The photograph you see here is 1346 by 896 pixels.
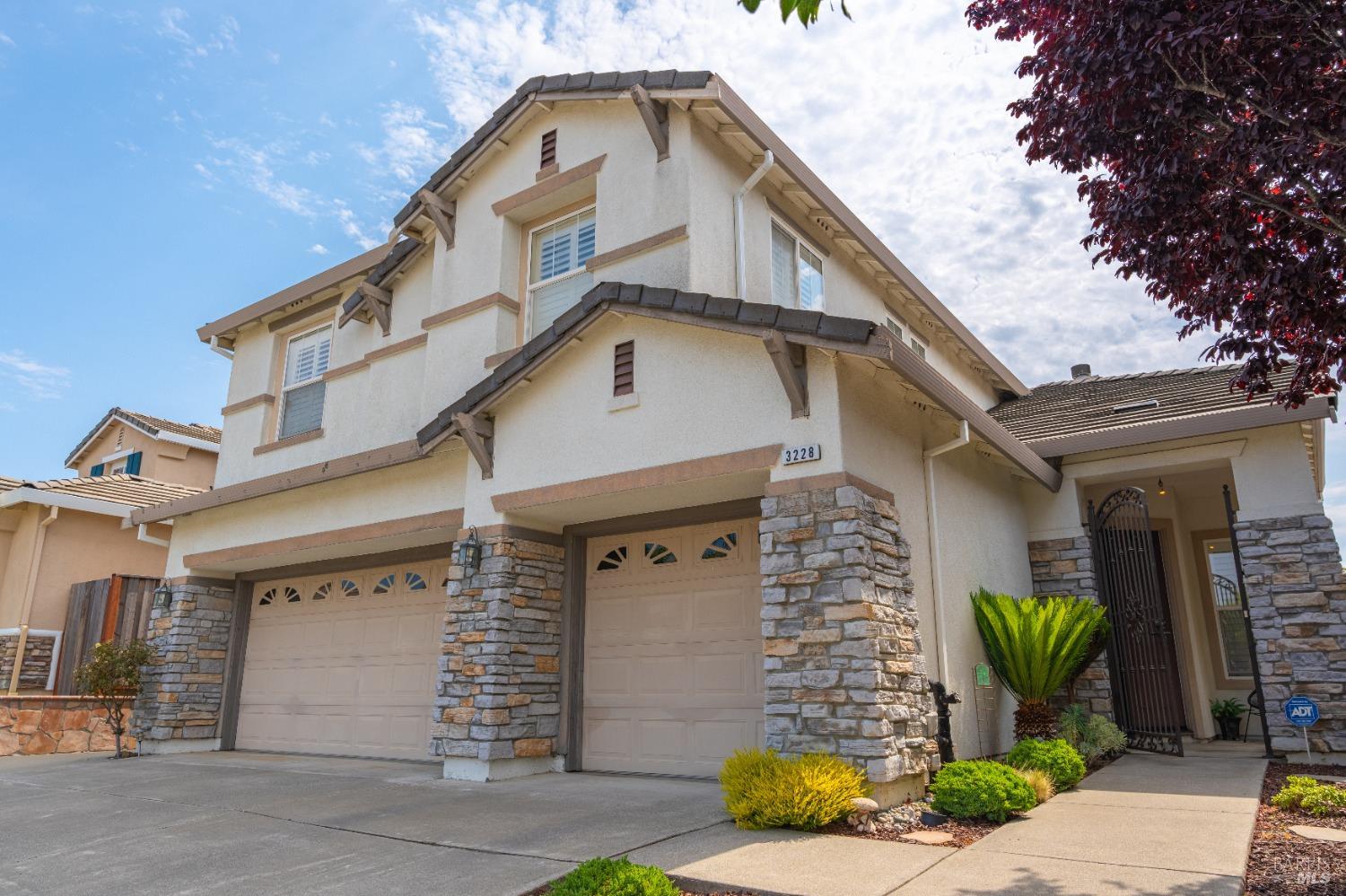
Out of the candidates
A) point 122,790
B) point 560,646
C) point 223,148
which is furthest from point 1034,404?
point 122,790

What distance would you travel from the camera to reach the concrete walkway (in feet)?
15.3

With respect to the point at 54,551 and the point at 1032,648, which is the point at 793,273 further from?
the point at 54,551

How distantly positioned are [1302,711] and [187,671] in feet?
45.1

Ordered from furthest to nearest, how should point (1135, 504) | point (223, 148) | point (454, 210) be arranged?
point (454, 210) < point (1135, 504) < point (223, 148)

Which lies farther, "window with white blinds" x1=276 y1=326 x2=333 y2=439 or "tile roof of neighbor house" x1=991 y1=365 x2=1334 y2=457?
"window with white blinds" x1=276 y1=326 x2=333 y2=439

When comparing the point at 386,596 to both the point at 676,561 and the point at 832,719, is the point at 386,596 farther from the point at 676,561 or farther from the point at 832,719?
the point at 832,719

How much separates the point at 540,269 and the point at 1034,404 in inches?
316

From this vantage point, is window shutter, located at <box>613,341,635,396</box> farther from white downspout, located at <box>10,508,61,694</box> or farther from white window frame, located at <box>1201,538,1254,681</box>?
white downspout, located at <box>10,508,61,694</box>

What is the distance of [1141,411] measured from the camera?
431 inches

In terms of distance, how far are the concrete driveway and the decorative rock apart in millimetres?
3811

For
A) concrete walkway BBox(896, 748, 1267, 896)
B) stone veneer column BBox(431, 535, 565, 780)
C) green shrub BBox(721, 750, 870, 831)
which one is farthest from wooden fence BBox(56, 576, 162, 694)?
concrete walkway BBox(896, 748, 1267, 896)

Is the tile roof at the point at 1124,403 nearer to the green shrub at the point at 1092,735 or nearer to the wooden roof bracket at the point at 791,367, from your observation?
the green shrub at the point at 1092,735

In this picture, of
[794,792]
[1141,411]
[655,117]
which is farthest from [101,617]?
[1141,411]

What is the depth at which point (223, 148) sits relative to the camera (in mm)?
9555
